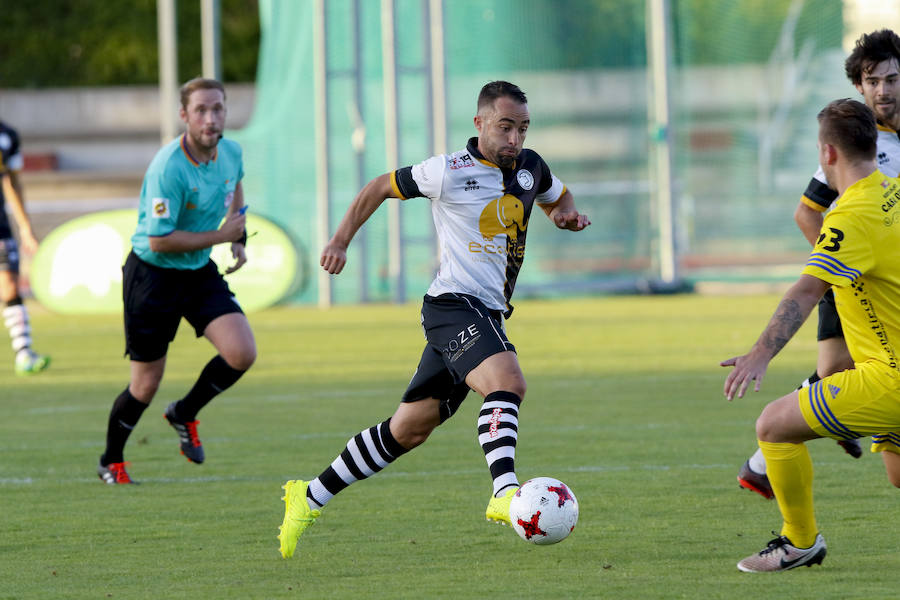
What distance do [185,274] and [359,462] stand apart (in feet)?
7.63

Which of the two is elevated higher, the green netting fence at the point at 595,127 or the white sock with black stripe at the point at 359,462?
the green netting fence at the point at 595,127

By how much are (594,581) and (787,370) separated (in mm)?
7042

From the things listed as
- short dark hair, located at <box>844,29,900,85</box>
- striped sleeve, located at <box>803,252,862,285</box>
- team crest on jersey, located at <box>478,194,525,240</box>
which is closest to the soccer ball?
team crest on jersey, located at <box>478,194,525,240</box>

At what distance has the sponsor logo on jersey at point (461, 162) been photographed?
5.96 metres

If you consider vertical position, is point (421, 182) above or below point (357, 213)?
above

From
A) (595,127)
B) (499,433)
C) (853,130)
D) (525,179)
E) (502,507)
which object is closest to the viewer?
(853,130)

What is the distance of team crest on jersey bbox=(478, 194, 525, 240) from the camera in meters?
5.96

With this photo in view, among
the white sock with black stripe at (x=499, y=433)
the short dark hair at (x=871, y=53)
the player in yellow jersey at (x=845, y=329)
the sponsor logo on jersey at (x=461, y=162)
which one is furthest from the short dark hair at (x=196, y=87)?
the player in yellow jersey at (x=845, y=329)

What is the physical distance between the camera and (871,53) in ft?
21.4

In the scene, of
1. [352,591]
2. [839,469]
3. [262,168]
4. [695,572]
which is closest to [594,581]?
[695,572]

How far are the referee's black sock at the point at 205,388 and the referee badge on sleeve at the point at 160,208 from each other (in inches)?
32.3

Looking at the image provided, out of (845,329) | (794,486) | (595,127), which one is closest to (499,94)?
(845,329)

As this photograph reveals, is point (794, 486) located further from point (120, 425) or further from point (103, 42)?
point (103, 42)

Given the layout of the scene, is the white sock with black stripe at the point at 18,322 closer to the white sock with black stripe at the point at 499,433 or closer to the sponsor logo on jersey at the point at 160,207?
the sponsor logo on jersey at the point at 160,207
